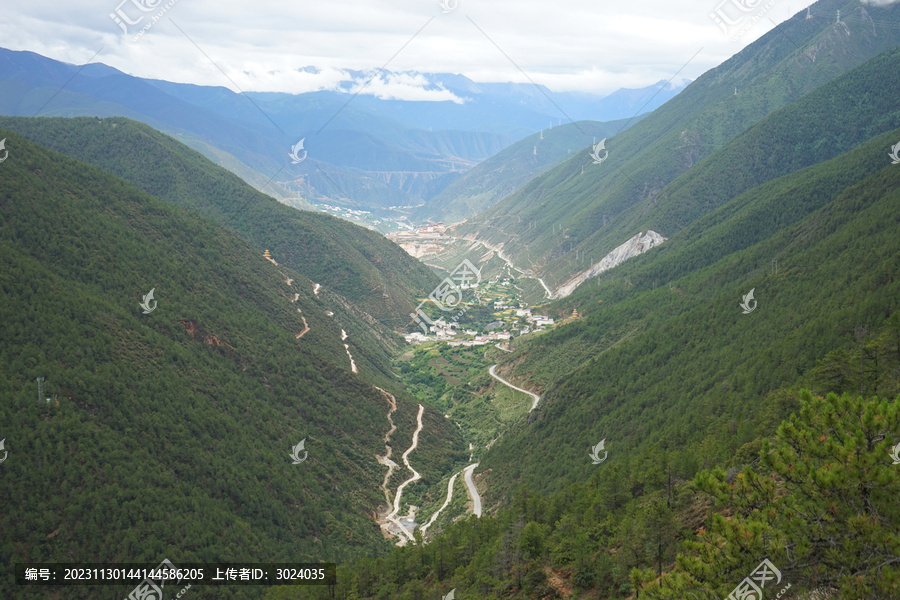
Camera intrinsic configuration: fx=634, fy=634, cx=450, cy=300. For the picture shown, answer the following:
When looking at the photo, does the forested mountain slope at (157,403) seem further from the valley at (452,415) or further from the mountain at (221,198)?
the mountain at (221,198)

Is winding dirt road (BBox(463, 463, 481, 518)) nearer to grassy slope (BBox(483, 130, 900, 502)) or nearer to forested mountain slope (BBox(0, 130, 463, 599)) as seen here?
grassy slope (BBox(483, 130, 900, 502))

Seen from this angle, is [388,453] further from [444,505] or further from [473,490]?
[473,490]

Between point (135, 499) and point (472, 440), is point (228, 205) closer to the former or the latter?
point (472, 440)

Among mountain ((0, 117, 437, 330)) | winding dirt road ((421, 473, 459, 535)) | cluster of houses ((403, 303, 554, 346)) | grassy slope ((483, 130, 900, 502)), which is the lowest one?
winding dirt road ((421, 473, 459, 535))

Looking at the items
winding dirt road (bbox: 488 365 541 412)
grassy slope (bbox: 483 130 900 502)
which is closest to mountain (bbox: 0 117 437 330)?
winding dirt road (bbox: 488 365 541 412)

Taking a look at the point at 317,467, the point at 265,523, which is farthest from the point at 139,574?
the point at 317,467
